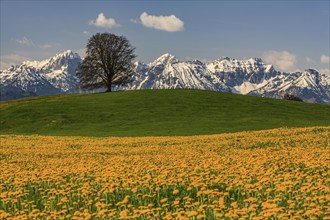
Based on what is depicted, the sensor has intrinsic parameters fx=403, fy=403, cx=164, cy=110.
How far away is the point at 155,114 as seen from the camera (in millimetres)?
68250

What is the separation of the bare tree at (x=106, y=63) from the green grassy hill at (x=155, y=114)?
11338 millimetres

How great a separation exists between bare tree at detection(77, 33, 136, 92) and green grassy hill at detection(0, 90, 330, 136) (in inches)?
446

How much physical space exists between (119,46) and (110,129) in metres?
49.5

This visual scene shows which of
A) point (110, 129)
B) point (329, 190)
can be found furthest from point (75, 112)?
point (329, 190)

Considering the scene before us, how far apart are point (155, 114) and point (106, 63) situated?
38.5 m

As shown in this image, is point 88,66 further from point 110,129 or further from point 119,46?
point 110,129

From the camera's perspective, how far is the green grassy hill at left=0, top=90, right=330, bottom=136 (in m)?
56.5

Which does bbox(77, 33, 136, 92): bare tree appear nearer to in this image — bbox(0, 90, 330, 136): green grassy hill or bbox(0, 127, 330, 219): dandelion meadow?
bbox(0, 90, 330, 136): green grassy hill

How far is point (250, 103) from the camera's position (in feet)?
262

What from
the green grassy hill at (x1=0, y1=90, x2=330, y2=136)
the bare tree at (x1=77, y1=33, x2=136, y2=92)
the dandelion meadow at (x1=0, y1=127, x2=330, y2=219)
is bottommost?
the dandelion meadow at (x1=0, y1=127, x2=330, y2=219)

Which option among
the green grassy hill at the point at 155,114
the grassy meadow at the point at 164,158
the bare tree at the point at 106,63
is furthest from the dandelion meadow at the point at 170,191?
the bare tree at the point at 106,63

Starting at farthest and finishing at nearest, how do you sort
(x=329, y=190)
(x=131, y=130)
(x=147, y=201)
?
(x=131, y=130), (x=147, y=201), (x=329, y=190)

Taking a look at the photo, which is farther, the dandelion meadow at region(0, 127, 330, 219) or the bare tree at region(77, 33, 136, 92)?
the bare tree at region(77, 33, 136, 92)

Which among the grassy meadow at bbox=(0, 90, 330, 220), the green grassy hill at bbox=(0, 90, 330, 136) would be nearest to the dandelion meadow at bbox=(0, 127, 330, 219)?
the grassy meadow at bbox=(0, 90, 330, 220)
